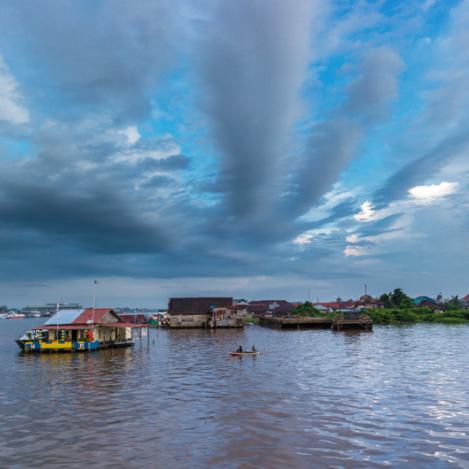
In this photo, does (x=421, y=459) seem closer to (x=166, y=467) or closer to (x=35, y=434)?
(x=166, y=467)

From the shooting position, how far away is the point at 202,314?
106125 millimetres

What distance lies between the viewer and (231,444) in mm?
17609

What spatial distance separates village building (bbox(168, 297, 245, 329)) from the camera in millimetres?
103688

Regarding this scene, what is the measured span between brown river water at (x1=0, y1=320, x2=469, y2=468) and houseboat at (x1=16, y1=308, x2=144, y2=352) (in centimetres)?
898

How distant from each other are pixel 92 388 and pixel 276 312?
5148 inches

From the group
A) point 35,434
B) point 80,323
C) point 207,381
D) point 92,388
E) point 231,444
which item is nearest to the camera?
point 231,444

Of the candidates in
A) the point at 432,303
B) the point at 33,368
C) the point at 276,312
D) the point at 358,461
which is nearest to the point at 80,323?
the point at 33,368

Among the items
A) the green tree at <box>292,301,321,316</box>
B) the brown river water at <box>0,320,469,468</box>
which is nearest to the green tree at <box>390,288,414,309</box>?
the green tree at <box>292,301,321,316</box>

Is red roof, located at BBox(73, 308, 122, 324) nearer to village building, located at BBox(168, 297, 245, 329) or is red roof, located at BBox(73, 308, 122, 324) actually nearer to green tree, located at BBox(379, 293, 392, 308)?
village building, located at BBox(168, 297, 245, 329)

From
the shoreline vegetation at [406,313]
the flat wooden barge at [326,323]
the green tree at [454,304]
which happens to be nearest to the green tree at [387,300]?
the shoreline vegetation at [406,313]

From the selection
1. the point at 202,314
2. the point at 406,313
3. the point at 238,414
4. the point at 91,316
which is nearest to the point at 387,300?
the point at 406,313

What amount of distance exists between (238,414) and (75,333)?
36405 mm

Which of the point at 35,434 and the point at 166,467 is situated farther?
the point at 35,434

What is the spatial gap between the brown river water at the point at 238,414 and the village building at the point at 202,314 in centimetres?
6259
